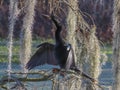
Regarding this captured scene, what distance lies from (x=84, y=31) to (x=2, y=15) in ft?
36.1

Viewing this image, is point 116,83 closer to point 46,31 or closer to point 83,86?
point 83,86

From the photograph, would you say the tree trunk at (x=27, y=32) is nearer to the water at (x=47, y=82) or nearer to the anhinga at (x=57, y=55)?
the anhinga at (x=57, y=55)

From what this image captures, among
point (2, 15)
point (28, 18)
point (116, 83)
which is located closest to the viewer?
point (116, 83)

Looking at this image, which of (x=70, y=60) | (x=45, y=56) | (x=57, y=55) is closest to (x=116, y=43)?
(x=70, y=60)

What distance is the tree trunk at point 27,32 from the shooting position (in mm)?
4093

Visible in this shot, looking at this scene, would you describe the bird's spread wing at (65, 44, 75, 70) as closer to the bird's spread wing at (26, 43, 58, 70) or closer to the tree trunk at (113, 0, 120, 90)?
the tree trunk at (113, 0, 120, 90)

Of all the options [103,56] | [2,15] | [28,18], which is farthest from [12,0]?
[2,15]

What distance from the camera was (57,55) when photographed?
14.3 ft

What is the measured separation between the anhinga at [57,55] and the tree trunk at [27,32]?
6 centimetres

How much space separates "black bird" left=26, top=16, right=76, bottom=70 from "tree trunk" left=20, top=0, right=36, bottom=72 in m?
0.06

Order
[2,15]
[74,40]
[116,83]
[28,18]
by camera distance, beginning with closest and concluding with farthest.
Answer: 1. [116,83]
2. [28,18]
3. [74,40]
4. [2,15]

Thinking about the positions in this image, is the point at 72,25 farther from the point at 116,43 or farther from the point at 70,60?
the point at 116,43

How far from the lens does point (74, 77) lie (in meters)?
3.57

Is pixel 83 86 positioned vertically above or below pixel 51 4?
below
